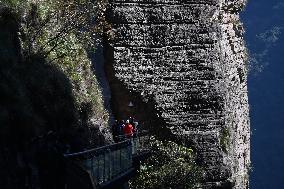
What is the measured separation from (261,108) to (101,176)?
68083 millimetres

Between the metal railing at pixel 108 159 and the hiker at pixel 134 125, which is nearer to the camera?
the metal railing at pixel 108 159

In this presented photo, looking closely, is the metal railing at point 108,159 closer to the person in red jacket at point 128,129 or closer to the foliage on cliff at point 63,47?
the person in red jacket at point 128,129

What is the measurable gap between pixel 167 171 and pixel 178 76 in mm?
3856

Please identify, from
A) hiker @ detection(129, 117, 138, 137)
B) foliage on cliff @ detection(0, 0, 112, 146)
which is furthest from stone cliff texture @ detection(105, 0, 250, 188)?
foliage on cliff @ detection(0, 0, 112, 146)

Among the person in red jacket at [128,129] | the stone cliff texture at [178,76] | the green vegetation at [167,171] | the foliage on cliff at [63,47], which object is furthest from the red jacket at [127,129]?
the stone cliff texture at [178,76]

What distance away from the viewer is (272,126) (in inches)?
→ 2918

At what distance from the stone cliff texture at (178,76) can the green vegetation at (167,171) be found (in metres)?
1.05

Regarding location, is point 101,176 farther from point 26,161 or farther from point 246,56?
point 246,56

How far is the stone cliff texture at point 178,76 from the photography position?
16609mm

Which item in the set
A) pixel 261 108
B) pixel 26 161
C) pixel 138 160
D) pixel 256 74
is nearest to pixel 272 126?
pixel 261 108

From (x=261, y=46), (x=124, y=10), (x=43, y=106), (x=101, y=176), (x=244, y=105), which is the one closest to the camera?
(x=101, y=176)

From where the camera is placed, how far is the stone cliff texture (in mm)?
16609

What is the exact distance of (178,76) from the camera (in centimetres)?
1738

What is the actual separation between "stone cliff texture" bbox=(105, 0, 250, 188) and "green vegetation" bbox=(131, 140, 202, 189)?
105 cm
